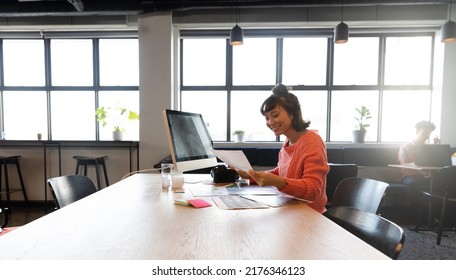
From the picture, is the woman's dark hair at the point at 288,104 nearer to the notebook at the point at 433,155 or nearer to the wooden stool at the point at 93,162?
the notebook at the point at 433,155

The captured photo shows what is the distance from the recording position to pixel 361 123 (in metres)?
4.44

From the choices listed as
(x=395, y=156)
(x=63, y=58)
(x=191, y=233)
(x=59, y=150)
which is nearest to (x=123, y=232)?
(x=191, y=233)

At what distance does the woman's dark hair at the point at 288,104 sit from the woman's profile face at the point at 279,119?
0.06ft

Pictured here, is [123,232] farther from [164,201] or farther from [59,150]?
[59,150]

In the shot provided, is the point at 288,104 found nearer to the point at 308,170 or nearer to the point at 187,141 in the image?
the point at 308,170

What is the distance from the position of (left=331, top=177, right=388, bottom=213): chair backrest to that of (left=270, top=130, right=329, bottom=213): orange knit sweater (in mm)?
204

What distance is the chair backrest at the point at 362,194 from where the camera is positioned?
1253 millimetres

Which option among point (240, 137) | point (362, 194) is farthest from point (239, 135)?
point (362, 194)

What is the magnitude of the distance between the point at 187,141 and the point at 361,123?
3.86 meters

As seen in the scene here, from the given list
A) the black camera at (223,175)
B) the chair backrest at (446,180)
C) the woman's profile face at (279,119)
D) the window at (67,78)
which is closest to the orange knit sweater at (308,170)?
the woman's profile face at (279,119)

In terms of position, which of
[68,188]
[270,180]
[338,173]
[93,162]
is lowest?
[93,162]

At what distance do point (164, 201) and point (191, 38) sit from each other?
4.00 m

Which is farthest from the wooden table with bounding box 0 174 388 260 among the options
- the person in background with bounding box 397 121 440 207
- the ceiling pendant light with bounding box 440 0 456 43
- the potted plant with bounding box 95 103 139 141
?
the ceiling pendant light with bounding box 440 0 456 43

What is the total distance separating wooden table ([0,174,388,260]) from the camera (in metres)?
0.66
